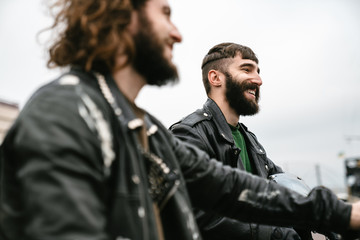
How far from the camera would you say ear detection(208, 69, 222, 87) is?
4.14m

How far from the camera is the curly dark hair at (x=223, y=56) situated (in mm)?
4219

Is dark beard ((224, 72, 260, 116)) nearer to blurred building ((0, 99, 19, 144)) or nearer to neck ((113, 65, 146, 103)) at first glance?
neck ((113, 65, 146, 103))

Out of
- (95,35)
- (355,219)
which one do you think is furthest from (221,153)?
(95,35)

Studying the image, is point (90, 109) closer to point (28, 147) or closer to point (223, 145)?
point (28, 147)

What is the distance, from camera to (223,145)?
125 inches

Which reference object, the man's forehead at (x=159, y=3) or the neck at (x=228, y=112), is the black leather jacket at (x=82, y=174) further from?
the neck at (x=228, y=112)

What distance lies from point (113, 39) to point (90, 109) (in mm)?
480

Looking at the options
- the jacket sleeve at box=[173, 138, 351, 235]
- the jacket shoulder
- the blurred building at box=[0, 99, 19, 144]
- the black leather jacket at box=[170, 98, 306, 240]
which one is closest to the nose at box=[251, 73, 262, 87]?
the black leather jacket at box=[170, 98, 306, 240]

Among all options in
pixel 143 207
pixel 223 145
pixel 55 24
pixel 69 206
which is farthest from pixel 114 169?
pixel 223 145

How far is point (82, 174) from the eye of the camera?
1.06 m

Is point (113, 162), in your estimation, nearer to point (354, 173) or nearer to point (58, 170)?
point (58, 170)

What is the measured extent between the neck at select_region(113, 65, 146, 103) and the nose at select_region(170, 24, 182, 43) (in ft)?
0.97

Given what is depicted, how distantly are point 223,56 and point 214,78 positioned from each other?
318mm

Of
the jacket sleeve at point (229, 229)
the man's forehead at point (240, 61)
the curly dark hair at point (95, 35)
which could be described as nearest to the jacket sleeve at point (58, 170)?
the curly dark hair at point (95, 35)
